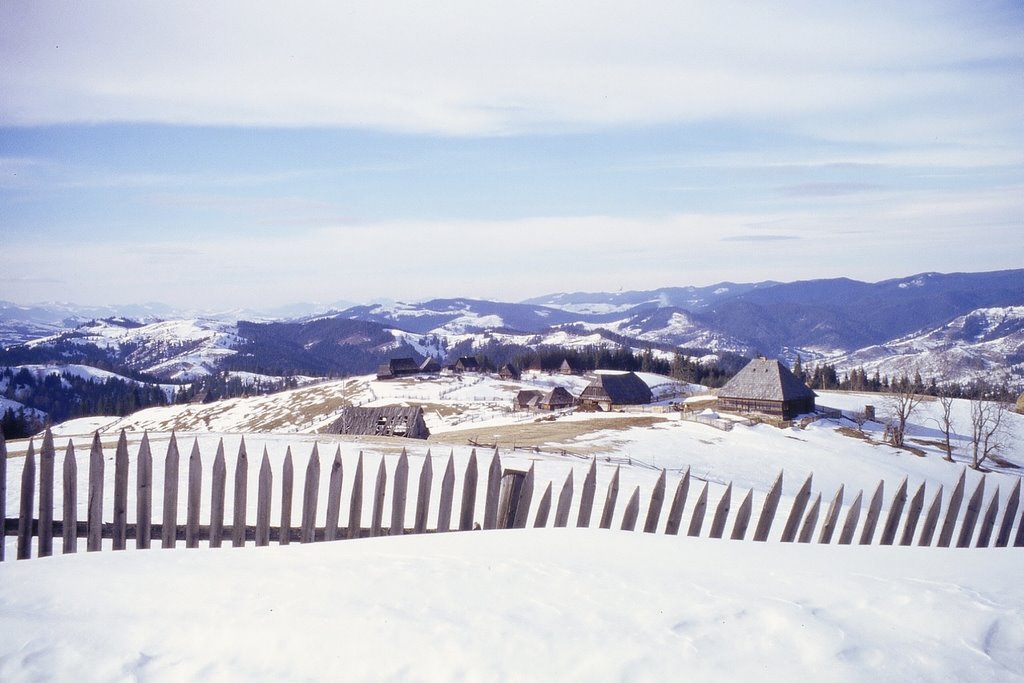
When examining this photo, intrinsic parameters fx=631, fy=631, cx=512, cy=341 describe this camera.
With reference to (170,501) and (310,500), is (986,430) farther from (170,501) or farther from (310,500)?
(170,501)

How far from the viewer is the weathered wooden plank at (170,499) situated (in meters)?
6.75

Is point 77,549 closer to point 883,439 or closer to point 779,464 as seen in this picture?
point 779,464

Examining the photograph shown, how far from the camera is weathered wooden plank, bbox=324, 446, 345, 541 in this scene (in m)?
6.66

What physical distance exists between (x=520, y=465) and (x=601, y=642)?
14977 mm

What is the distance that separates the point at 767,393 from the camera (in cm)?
6469

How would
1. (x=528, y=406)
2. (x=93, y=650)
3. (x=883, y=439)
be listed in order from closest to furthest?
(x=93, y=650) < (x=883, y=439) < (x=528, y=406)

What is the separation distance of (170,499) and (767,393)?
214ft

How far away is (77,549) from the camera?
7250mm

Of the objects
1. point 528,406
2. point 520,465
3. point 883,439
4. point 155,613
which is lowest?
point 528,406

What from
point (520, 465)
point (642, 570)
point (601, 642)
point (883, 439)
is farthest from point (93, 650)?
point (883, 439)

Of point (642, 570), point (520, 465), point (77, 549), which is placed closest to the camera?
point (642, 570)

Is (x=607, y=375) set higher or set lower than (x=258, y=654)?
lower

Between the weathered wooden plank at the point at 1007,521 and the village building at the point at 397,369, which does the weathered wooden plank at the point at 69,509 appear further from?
the village building at the point at 397,369

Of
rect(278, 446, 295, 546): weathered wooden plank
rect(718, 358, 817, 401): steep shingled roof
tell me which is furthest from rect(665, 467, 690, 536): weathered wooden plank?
rect(718, 358, 817, 401): steep shingled roof
